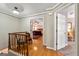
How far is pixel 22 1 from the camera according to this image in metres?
1.77

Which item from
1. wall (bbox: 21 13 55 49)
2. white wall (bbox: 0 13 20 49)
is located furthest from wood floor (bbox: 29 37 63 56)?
white wall (bbox: 0 13 20 49)

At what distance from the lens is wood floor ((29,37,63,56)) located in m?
1.79

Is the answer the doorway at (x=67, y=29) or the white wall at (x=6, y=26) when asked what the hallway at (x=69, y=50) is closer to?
the doorway at (x=67, y=29)

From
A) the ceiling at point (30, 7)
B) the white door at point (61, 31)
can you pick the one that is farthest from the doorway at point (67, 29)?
the ceiling at point (30, 7)

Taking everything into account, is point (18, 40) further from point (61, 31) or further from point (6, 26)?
point (61, 31)

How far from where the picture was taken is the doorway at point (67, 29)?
68.5 inches

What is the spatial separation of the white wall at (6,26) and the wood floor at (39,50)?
42cm

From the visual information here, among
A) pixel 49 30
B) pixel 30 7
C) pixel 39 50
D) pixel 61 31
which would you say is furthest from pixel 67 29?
pixel 30 7

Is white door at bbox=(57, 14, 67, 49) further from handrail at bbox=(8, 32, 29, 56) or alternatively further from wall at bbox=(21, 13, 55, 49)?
handrail at bbox=(8, 32, 29, 56)

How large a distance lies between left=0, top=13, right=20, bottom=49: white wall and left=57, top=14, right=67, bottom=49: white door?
777 mm

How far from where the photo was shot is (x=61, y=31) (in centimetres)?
187

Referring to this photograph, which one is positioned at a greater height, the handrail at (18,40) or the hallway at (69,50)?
the handrail at (18,40)

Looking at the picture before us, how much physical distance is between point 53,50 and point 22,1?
1.08 meters

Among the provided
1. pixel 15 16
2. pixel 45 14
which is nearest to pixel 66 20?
pixel 45 14
